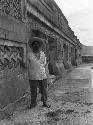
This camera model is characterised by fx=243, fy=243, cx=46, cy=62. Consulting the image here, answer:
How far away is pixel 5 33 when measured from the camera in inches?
190

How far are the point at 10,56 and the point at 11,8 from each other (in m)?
1.05

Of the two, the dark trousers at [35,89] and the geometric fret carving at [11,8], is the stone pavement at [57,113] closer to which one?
the dark trousers at [35,89]

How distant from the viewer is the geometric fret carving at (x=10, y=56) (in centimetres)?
483

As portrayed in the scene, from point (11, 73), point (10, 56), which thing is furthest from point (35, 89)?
point (10, 56)

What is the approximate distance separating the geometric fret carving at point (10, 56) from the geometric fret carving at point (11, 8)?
0.72 m

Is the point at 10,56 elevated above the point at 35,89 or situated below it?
above

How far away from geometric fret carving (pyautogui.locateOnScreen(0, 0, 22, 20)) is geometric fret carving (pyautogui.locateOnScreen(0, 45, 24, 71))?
0.72 meters

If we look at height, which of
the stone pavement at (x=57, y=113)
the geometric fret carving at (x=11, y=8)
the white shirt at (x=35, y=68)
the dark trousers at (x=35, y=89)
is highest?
the geometric fret carving at (x=11, y=8)

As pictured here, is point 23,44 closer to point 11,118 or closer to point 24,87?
point 24,87

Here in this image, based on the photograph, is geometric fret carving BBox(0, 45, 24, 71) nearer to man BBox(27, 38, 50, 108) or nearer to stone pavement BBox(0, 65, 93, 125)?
man BBox(27, 38, 50, 108)

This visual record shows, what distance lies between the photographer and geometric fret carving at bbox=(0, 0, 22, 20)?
483 centimetres

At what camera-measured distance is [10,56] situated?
17.2 ft

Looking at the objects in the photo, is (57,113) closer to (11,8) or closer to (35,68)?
(35,68)

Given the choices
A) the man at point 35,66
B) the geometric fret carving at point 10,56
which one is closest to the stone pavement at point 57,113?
the man at point 35,66
